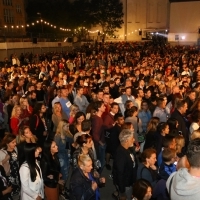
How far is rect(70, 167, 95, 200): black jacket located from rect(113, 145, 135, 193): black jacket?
2.27ft

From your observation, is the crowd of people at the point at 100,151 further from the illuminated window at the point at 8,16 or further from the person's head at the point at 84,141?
the illuminated window at the point at 8,16

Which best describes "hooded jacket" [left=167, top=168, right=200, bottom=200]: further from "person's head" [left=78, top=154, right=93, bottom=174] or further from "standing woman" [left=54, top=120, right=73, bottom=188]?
"standing woman" [left=54, top=120, right=73, bottom=188]

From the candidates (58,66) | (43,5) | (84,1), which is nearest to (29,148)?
(58,66)

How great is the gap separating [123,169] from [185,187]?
230 centimetres

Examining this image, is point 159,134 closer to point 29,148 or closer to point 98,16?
point 29,148

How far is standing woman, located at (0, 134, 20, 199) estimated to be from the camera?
484 centimetres

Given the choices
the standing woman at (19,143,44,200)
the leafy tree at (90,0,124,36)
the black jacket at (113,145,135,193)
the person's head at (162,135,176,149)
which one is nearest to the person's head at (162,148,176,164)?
the person's head at (162,135,176,149)

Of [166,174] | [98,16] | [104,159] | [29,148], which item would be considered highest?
[98,16]

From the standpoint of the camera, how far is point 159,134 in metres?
5.57

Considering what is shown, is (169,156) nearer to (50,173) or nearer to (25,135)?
(50,173)

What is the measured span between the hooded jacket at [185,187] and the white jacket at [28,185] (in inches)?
90.3

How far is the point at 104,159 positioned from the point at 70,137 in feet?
3.48

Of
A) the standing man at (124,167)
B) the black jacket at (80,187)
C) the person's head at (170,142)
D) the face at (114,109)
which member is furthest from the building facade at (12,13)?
the black jacket at (80,187)

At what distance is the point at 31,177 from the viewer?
4.23 m
